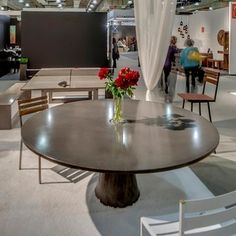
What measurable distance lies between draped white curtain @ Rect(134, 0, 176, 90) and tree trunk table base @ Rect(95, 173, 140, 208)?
6.45ft

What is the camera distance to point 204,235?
1.50 metres

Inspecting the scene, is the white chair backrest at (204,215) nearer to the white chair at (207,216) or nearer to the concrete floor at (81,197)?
the white chair at (207,216)

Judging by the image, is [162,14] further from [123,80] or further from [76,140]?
[76,140]

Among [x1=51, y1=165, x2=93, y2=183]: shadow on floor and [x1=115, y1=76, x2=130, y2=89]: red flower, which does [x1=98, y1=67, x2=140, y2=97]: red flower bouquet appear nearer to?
[x1=115, y1=76, x2=130, y2=89]: red flower

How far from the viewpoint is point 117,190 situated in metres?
2.90

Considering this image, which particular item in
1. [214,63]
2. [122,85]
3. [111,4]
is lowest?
[122,85]

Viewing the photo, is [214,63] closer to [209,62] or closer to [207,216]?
[209,62]

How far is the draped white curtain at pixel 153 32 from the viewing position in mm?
4176

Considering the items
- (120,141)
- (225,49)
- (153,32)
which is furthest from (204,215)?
(225,49)

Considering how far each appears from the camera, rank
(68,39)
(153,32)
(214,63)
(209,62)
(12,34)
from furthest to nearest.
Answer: (209,62) < (214,63) < (12,34) < (68,39) < (153,32)

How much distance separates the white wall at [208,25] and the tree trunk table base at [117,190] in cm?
1361

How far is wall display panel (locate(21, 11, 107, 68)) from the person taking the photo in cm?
1055

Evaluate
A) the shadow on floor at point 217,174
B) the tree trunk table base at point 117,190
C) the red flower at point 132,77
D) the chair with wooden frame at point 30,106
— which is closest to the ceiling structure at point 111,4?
the shadow on floor at point 217,174

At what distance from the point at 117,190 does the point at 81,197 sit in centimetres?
46
